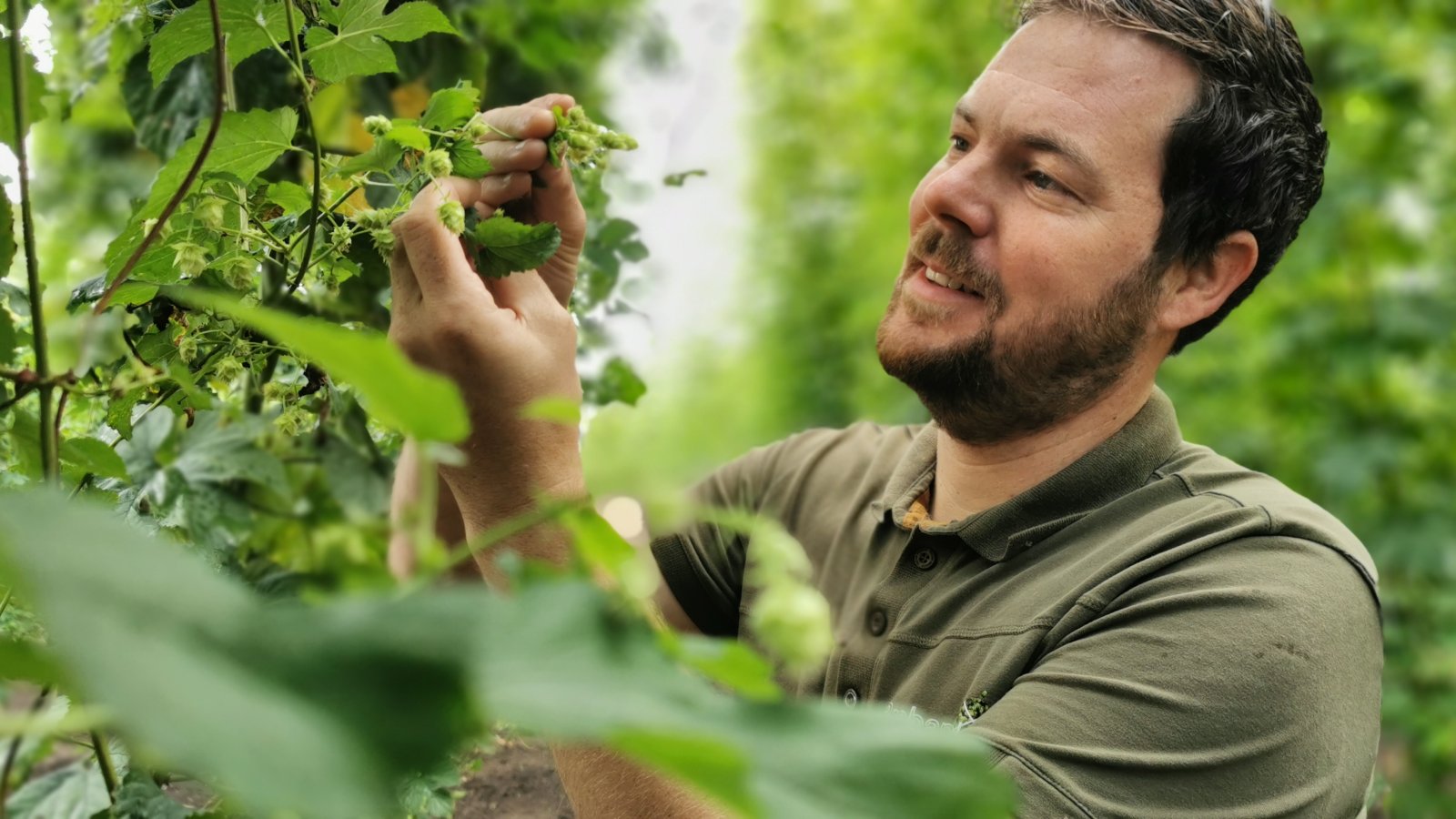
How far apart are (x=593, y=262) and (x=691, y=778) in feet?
4.19

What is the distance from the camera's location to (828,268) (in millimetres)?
9406

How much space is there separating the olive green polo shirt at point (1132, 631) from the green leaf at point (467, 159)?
612 millimetres

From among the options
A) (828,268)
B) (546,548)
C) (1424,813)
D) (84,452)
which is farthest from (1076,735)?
(828,268)

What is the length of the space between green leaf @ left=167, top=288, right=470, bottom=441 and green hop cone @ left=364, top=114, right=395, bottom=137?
45 centimetres

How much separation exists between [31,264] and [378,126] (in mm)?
254

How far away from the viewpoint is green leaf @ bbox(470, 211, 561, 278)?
0.89 meters

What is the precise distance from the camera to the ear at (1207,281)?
63.1 inches

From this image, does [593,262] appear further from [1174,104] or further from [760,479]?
[1174,104]

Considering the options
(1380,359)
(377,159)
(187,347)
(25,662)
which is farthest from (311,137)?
(1380,359)

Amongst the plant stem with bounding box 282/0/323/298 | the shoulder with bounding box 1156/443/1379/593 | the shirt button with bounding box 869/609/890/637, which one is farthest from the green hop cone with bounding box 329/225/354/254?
the shoulder with bounding box 1156/443/1379/593

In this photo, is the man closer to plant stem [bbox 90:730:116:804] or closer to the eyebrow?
the eyebrow

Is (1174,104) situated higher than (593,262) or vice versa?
(1174,104)

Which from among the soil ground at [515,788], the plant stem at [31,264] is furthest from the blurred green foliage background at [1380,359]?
the plant stem at [31,264]

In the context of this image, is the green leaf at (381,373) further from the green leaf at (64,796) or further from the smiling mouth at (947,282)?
the smiling mouth at (947,282)
